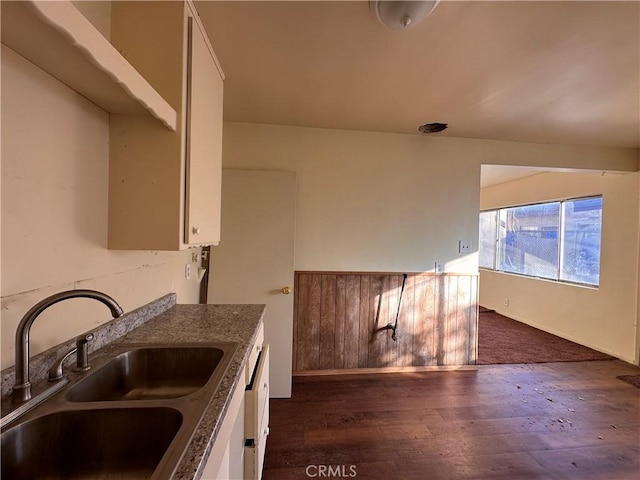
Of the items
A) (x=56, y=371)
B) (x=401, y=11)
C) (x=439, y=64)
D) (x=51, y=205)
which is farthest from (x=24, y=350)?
(x=439, y=64)

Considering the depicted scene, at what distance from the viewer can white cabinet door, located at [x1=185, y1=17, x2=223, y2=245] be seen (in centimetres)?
119

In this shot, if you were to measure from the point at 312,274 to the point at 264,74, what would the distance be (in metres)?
1.69

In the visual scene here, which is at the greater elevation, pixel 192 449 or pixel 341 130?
pixel 341 130

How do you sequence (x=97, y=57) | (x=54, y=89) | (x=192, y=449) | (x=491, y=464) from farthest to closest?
(x=491, y=464)
(x=54, y=89)
(x=97, y=57)
(x=192, y=449)

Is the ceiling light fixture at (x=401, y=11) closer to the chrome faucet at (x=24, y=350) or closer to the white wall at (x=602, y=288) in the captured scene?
the chrome faucet at (x=24, y=350)

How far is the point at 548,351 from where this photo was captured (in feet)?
11.0

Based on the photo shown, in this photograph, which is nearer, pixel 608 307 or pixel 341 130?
pixel 341 130

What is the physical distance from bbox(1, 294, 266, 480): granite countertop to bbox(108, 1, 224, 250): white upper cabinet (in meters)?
0.40

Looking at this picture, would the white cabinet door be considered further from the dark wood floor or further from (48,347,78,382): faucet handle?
the dark wood floor

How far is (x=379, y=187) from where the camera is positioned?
9.18 ft

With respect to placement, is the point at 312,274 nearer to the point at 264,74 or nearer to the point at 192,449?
the point at 264,74

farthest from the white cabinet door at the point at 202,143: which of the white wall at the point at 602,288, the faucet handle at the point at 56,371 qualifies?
the white wall at the point at 602,288

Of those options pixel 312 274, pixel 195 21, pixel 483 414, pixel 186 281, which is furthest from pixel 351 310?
pixel 195 21

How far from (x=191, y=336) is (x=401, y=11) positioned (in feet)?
5.65
